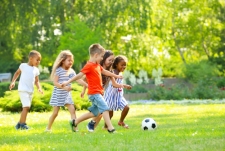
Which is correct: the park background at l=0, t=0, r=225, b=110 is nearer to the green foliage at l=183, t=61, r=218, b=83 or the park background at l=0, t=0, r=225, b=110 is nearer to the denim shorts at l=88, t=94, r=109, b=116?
the green foliage at l=183, t=61, r=218, b=83

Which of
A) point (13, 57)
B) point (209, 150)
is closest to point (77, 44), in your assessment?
point (13, 57)

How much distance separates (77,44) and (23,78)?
17871mm

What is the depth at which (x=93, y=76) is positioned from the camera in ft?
35.4

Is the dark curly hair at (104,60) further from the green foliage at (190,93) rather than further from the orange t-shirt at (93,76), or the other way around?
the green foliage at (190,93)

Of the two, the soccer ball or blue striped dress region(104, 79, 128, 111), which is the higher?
blue striped dress region(104, 79, 128, 111)

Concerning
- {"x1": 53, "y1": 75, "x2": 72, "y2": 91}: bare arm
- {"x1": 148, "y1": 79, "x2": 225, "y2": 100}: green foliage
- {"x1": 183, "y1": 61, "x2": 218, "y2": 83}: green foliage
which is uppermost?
{"x1": 183, "y1": 61, "x2": 218, "y2": 83}: green foliage

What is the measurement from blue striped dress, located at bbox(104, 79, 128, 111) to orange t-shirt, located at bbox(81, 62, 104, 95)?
1.66 m

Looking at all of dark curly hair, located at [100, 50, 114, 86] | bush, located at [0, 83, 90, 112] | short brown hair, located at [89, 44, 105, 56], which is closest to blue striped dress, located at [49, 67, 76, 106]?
dark curly hair, located at [100, 50, 114, 86]

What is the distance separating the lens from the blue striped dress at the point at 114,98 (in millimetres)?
12484

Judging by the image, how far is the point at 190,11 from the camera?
45375 millimetres

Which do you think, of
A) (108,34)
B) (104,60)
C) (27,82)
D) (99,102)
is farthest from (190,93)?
(99,102)

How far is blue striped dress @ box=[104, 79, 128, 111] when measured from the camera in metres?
12.5

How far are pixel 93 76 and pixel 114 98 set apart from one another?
190 centimetres

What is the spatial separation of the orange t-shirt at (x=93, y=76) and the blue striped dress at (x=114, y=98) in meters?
1.66
